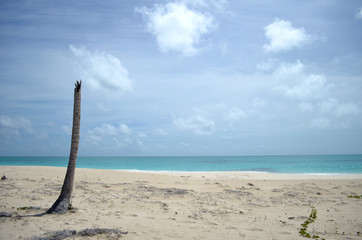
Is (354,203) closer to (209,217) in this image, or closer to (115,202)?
(209,217)

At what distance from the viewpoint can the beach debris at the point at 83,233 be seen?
5.72 metres

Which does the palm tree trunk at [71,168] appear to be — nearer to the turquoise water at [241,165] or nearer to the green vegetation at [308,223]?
the green vegetation at [308,223]

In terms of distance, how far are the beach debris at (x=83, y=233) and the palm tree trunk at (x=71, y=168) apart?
214 centimetres

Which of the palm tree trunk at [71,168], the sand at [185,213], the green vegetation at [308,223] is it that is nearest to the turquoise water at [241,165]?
the sand at [185,213]

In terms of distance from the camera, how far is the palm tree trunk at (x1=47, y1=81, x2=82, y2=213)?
8.01 metres

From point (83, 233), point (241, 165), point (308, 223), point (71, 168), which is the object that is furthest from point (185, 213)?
point (241, 165)

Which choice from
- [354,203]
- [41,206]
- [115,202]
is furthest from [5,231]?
[354,203]

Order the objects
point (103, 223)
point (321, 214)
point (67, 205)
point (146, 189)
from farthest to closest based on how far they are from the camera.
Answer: point (146, 189)
point (321, 214)
point (67, 205)
point (103, 223)

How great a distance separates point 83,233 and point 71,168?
271 cm

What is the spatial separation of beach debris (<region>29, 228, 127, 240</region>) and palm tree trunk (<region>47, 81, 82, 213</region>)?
2.14 metres

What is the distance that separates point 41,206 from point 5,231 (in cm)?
298

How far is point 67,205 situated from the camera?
809cm

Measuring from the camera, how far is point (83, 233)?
6.06 metres

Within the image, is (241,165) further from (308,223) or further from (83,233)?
(83,233)
